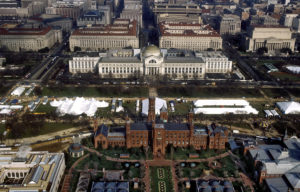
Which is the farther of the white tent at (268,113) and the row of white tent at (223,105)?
the row of white tent at (223,105)

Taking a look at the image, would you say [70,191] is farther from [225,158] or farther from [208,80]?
[208,80]

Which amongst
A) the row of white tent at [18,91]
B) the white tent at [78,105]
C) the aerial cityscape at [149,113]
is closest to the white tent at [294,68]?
the aerial cityscape at [149,113]

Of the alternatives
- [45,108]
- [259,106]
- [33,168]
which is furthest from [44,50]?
[259,106]

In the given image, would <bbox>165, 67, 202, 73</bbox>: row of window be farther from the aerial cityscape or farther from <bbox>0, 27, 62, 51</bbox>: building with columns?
<bbox>0, 27, 62, 51</bbox>: building with columns

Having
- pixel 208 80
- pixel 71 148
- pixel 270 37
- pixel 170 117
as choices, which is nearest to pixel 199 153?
pixel 170 117

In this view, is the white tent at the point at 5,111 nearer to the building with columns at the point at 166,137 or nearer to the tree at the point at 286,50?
the building with columns at the point at 166,137

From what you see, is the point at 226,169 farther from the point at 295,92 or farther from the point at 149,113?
the point at 295,92
